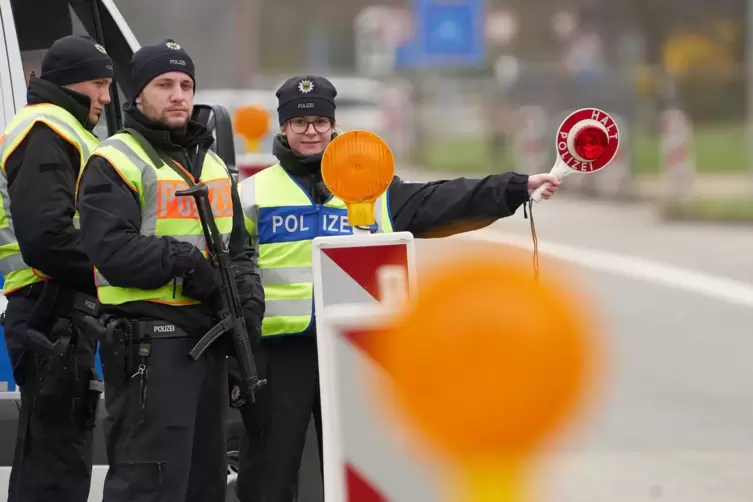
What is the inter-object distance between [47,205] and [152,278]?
1.88ft

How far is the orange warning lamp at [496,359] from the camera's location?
3.43 meters

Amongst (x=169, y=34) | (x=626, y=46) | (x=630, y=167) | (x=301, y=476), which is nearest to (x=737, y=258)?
(x=169, y=34)

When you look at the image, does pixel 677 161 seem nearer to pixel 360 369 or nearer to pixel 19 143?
pixel 19 143

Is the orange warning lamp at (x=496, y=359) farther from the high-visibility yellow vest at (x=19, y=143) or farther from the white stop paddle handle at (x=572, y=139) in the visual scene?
the high-visibility yellow vest at (x=19, y=143)

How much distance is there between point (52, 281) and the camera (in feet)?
17.8

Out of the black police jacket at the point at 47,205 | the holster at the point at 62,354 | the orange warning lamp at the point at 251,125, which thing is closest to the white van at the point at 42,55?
the holster at the point at 62,354

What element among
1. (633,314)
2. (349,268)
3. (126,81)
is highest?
(126,81)

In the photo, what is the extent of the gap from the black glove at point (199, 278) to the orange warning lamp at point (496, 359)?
52.6 inches

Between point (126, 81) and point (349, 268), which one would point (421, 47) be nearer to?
point (126, 81)

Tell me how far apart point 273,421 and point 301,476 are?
1.03ft

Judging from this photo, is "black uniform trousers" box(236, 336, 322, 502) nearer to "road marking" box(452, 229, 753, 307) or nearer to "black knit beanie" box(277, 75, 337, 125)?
"black knit beanie" box(277, 75, 337, 125)

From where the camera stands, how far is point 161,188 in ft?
16.2

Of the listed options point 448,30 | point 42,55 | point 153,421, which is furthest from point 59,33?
point 448,30

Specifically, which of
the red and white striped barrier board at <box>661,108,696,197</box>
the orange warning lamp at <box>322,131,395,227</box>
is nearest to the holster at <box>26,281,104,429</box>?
the orange warning lamp at <box>322,131,395,227</box>
